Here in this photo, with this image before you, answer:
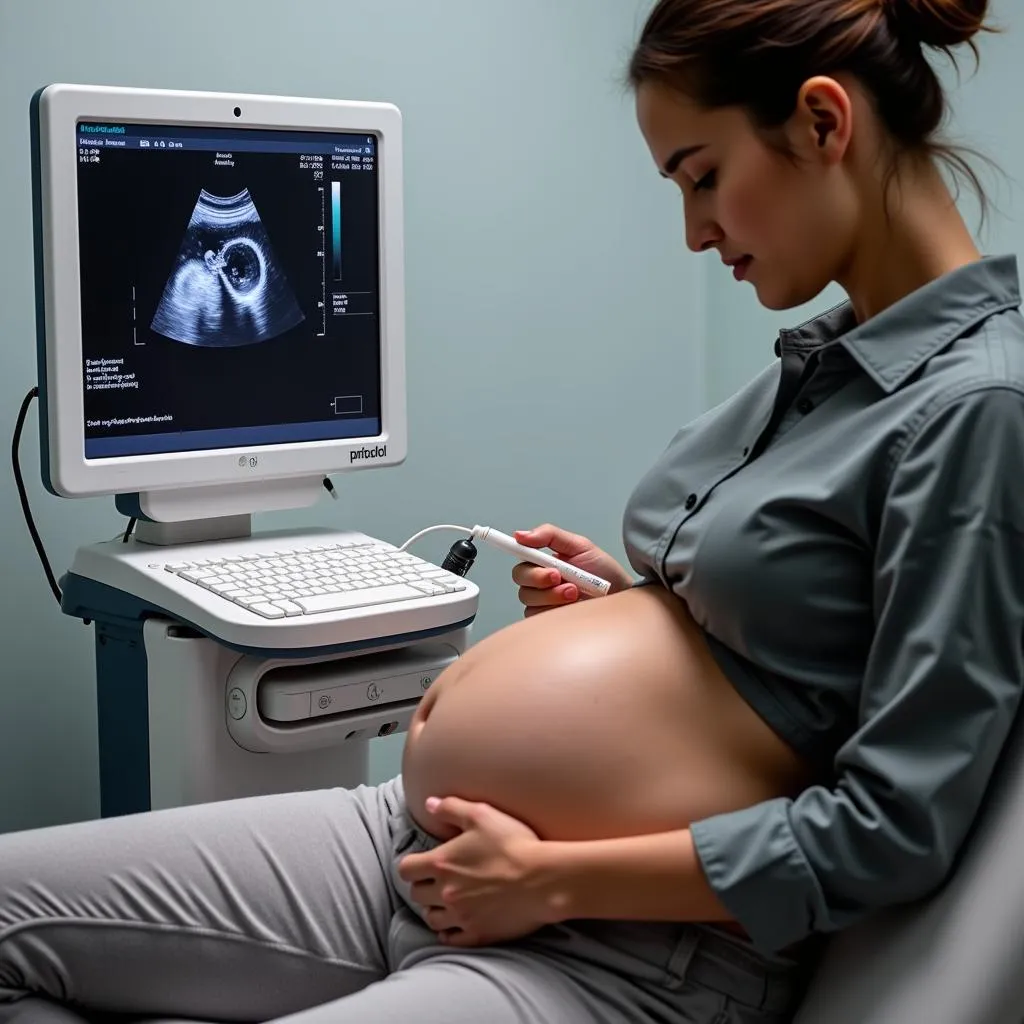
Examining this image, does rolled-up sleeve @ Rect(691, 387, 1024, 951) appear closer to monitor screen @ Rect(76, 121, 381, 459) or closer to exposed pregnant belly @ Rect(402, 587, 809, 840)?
exposed pregnant belly @ Rect(402, 587, 809, 840)

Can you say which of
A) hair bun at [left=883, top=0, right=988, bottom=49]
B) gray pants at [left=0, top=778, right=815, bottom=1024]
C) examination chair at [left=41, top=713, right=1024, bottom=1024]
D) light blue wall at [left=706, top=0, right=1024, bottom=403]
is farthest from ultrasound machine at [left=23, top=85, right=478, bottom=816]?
light blue wall at [left=706, top=0, right=1024, bottom=403]

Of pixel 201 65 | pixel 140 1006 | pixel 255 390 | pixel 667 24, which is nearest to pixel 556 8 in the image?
pixel 201 65

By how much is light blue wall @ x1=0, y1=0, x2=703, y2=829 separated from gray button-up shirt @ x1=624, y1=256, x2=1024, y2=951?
1.22 metres

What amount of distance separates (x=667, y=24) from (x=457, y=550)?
2.70 ft

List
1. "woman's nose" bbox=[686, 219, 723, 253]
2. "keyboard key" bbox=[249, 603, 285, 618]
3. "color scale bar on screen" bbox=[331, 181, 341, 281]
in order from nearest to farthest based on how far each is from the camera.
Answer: "woman's nose" bbox=[686, 219, 723, 253], "keyboard key" bbox=[249, 603, 285, 618], "color scale bar on screen" bbox=[331, 181, 341, 281]

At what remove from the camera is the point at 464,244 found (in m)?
2.41

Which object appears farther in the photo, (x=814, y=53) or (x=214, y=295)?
(x=214, y=295)

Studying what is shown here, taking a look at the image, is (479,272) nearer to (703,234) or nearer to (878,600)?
(703,234)

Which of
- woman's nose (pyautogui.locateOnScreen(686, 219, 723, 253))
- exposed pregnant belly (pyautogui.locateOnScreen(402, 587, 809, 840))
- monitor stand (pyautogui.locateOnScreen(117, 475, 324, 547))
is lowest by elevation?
exposed pregnant belly (pyautogui.locateOnScreen(402, 587, 809, 840))

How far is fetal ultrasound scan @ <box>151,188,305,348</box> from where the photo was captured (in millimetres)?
1668

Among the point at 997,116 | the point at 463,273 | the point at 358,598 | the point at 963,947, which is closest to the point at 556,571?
the point at 358,598

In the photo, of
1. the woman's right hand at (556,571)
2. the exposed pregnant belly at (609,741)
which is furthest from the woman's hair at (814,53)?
the woman's right hand at (556,571)

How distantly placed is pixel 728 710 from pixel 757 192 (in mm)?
403

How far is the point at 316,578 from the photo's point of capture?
1.64 m
